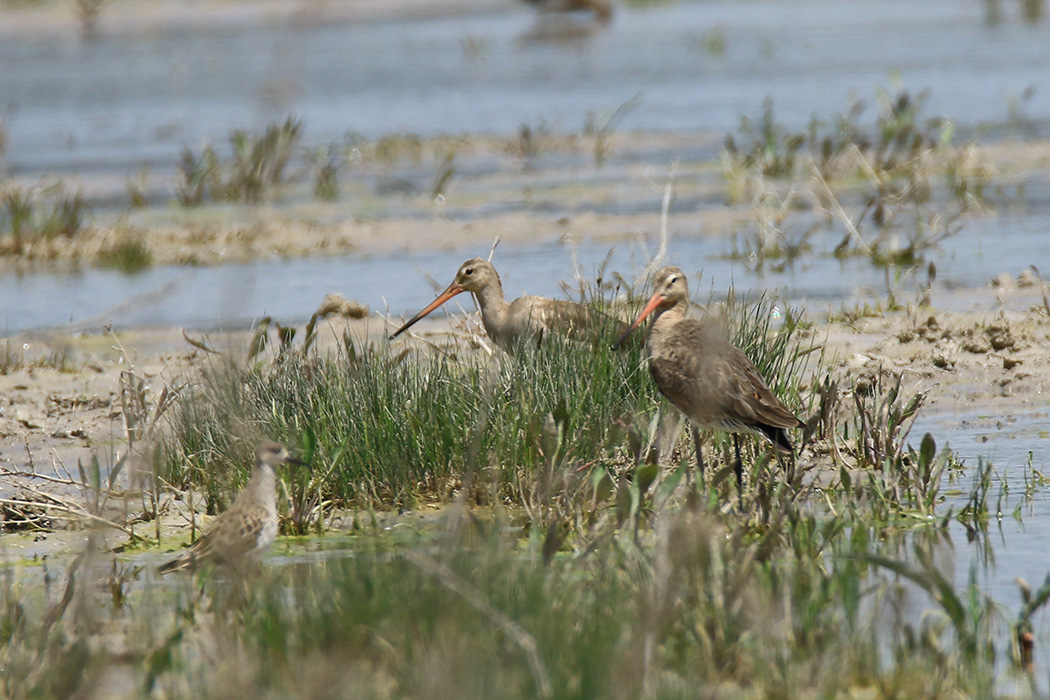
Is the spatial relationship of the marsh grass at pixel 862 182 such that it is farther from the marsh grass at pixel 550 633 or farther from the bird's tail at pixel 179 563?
the marsh grass at pixel 550 633

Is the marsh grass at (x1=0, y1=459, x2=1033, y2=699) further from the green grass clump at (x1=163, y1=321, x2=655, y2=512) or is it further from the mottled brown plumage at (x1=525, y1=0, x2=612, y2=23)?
the mottled brown plumage at (x1=525, y1=0, x2=612, y2=23)

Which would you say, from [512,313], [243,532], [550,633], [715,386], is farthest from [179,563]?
[512,313]

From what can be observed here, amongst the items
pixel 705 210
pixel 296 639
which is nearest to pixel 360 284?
pixel 705 210

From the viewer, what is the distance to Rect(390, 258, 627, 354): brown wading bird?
8219 millimetres

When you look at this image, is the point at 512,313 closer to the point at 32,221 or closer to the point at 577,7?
the point at 32,221

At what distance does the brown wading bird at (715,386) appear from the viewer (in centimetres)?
661

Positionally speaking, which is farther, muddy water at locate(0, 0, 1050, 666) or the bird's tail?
muddy water at locate(0, 0, 1050, 666)

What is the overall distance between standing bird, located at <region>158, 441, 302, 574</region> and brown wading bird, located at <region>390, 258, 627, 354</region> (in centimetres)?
214

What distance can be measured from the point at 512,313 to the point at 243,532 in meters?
3.60

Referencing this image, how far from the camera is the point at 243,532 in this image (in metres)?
5.77

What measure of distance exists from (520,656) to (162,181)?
16082mm

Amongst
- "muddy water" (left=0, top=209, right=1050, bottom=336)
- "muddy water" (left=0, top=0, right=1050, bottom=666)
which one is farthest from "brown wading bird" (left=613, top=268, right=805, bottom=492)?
"muddy water" (left=0, top=209, right=1050, bottom=336)

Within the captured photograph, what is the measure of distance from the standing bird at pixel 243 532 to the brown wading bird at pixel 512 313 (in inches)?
84.3

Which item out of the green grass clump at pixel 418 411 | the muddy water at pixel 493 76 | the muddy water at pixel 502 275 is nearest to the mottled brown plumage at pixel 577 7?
the muddy water at pixel 493 76
